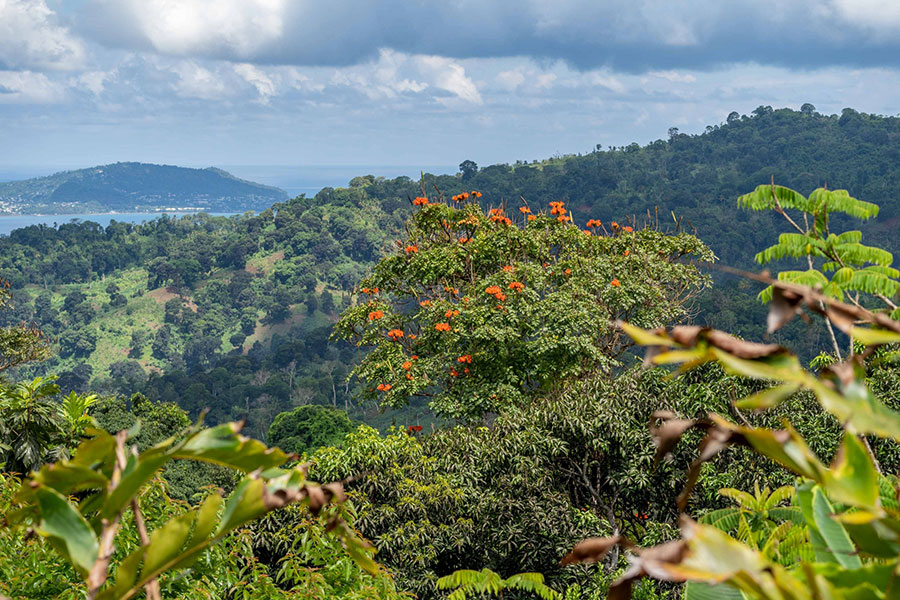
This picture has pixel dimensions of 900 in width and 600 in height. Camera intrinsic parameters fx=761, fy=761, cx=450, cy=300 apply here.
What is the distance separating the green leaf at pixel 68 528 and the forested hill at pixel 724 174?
82.3 m

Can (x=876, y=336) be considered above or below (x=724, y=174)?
above

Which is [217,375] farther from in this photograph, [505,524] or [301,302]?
[505,524]

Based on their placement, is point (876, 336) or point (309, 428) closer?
point (876, 336)

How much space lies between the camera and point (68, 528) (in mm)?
998

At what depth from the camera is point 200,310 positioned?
3238 inches

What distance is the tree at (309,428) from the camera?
28.4m

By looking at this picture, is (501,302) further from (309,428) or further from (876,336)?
(309,428)

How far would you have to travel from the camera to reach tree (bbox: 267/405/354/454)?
2842cm

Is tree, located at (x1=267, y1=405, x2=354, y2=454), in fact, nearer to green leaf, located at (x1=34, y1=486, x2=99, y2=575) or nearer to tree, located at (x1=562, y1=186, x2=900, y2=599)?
green leaf, located at (x1=34, y1=486, x2=99, y2=575)

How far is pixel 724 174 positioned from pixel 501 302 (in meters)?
102

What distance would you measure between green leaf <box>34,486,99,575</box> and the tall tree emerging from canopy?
9.31 meters

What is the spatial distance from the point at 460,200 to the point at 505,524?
6431 millimetres

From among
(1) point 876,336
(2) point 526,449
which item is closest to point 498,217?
(2) point 526,449

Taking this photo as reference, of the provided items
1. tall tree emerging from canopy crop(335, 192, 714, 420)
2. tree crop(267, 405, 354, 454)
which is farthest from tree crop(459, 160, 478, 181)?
tall tree emerging from canopy crop(335, 192, 714, 420)
